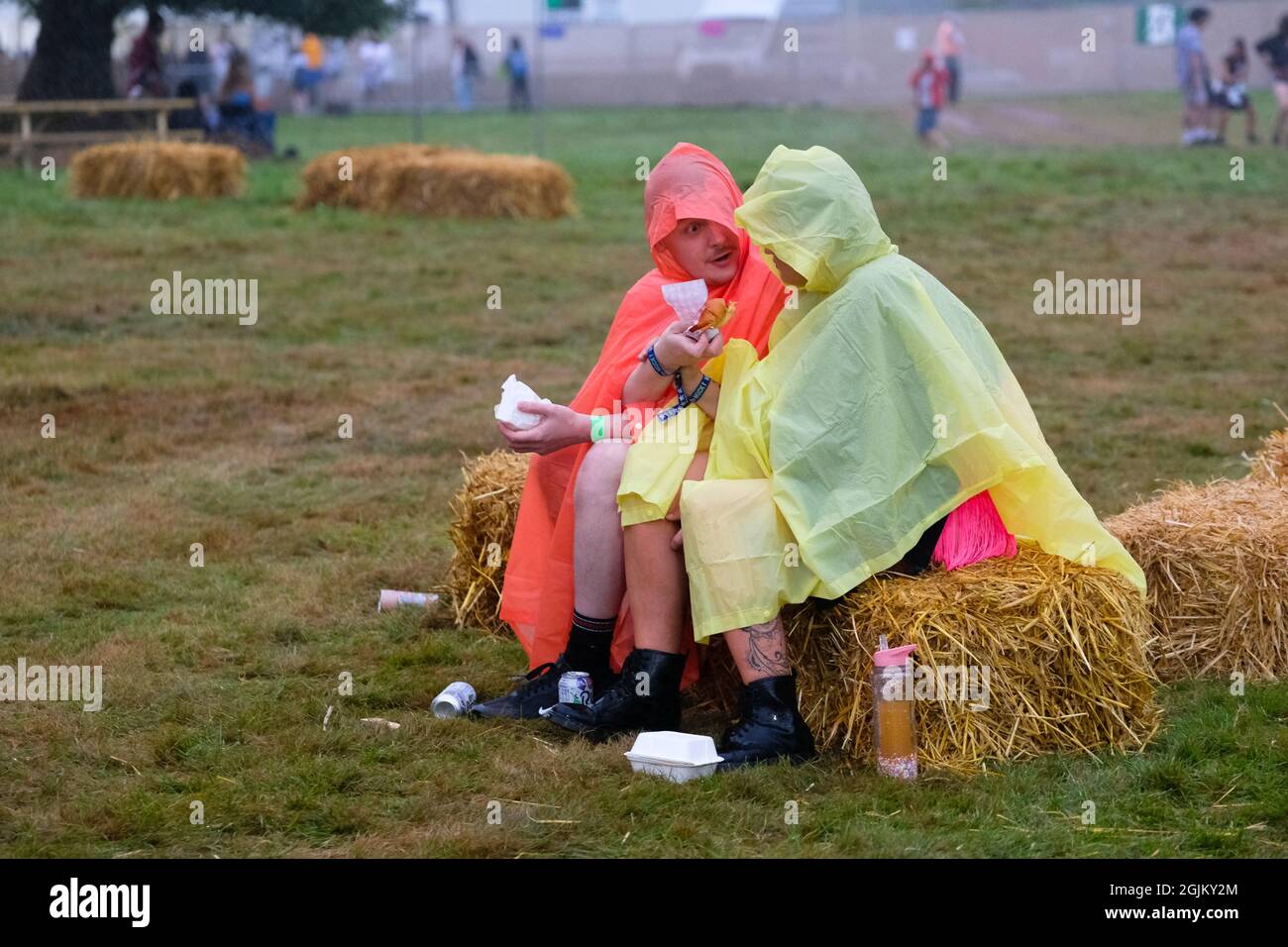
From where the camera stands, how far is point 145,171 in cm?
1625

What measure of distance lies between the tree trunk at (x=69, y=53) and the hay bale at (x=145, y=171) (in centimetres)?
658

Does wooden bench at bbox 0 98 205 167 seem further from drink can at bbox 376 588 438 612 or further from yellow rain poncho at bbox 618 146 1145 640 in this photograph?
yellow rain poncho at bbox 618 146 1145 640

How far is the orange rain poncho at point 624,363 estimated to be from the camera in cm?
435

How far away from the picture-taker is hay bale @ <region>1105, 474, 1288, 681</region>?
4633 millimetres

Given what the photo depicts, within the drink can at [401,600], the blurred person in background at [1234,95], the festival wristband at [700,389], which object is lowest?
the drink can at [401,600]

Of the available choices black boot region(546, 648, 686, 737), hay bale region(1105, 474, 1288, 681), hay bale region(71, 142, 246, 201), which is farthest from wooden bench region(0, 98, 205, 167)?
hay bale region(1105, 474, 1288, 681)

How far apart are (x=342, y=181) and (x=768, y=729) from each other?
498 inches

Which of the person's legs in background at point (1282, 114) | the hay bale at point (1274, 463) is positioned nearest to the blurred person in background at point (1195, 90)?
the person's legs in background at point (1282, 114)

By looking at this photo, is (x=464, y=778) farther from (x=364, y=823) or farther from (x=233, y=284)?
(x=233, y=284)

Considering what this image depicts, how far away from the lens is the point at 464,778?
3.97 metres

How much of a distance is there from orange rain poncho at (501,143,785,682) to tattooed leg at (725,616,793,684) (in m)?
0.34

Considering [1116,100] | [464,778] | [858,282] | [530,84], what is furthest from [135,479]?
[530,84]

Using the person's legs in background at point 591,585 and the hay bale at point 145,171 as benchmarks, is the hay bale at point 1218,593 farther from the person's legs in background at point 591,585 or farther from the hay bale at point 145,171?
the hay bale at point 145,171

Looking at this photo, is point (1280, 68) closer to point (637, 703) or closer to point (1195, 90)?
point (1195, 90)
